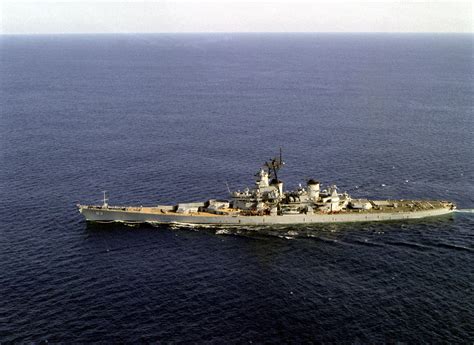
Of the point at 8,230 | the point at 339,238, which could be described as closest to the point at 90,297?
the point at 8,230

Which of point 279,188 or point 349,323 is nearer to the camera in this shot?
point 349,323

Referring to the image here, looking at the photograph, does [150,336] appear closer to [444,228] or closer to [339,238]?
[339,238]

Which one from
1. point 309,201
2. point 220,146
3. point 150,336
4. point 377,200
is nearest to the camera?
point 150,336

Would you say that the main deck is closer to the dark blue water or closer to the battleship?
the battleship

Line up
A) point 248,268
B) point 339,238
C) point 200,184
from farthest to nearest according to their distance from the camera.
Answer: point 200,184
point 339,238
point 248,268

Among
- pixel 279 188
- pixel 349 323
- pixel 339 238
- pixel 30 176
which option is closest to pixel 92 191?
pixel 30 176

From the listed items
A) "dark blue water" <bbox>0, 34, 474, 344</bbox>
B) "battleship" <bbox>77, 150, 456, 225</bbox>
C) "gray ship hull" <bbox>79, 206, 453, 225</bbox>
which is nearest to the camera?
"dark blue water" <bbox>0, 34, 474, 344</bbox>

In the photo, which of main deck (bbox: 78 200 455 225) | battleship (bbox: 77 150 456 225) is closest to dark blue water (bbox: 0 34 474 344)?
main deck (bbox: 78 200 455 225)
